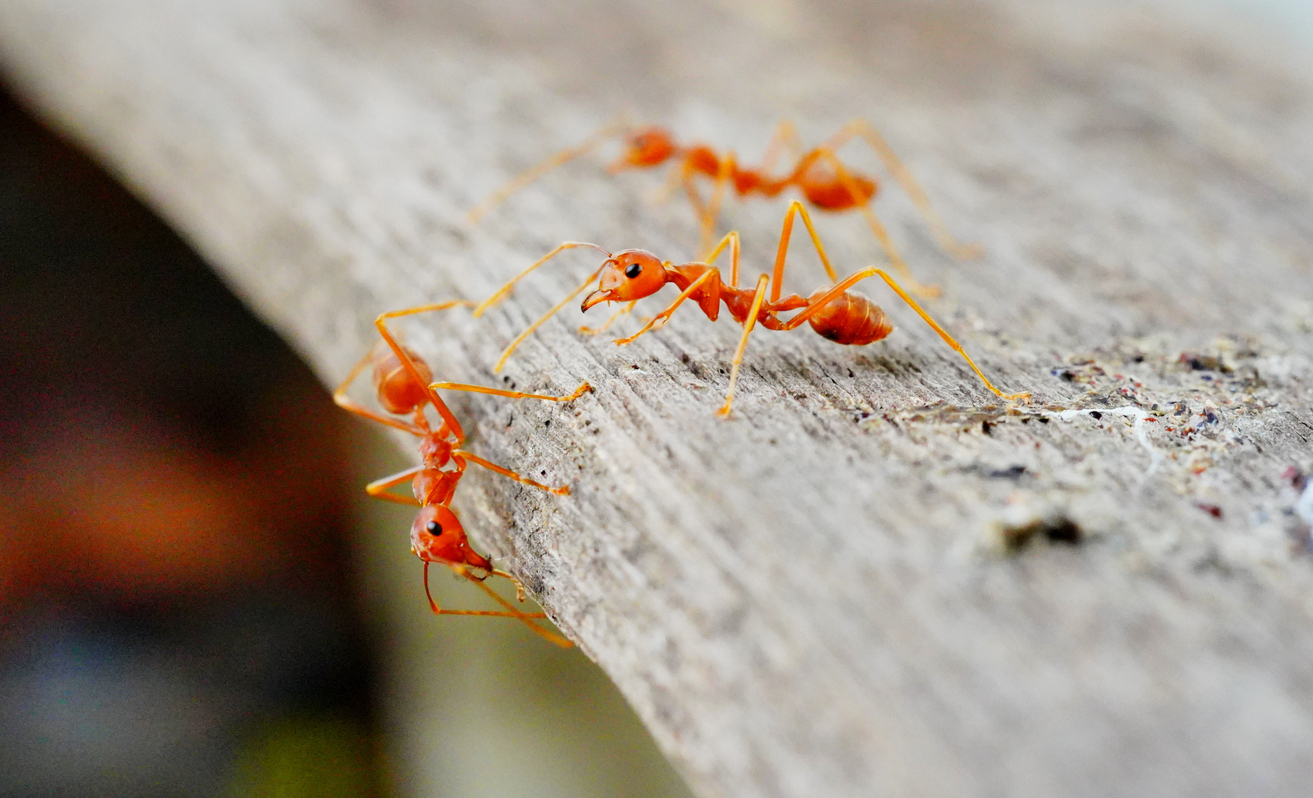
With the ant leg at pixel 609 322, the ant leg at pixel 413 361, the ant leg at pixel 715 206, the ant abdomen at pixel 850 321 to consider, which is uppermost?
the ant leg at pixel 715 206

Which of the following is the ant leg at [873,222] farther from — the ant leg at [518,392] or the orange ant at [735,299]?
the ant leg at [518,392]

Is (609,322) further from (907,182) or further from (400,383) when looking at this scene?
(907,182)

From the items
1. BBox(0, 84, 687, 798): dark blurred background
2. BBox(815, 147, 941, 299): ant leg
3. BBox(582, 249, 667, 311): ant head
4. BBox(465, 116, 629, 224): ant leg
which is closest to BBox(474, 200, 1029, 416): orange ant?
BBox(582, 249, 667, 311): ant head

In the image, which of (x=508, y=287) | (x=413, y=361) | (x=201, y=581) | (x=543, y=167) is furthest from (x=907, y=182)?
(x=201, y=581)

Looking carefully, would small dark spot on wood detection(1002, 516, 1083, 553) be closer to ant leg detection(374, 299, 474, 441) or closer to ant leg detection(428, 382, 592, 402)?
ant leg detection(428, 382, 592, 402)

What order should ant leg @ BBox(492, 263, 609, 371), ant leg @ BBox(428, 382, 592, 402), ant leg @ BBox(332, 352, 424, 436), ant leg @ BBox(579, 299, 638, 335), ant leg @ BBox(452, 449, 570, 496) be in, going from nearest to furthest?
ant leg @ BBox(452, 449, 570, 496)
ant leg @ BBox(428, 382, 592, 402)
ant leg @ BBox(492, 263, 609, 371)
ant leg @ BBox(579, 299, 638, 335)
ant leg @ BBox(332, 352, 424, 436)

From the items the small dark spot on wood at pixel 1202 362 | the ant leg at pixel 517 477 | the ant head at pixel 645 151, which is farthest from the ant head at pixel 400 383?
the small dark spot on wood at pixel 1202 362
